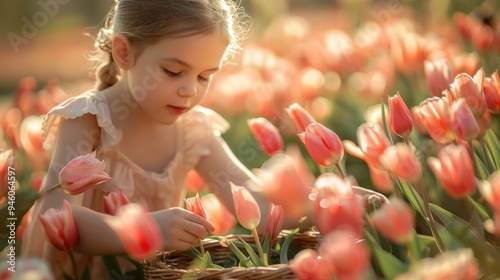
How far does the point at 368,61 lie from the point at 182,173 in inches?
47.0

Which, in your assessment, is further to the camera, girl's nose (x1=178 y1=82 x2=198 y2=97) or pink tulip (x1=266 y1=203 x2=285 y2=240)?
girl's nose (x1=178 y1=82 x2=198 y2=97)

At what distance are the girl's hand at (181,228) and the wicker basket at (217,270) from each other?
39 mm

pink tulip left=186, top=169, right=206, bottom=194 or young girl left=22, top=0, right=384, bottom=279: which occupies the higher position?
young girl left=22, top=0, right=384, bottom=279

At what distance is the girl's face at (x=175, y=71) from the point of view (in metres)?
1.54

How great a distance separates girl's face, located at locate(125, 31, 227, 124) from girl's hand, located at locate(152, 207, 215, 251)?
10.7 inches

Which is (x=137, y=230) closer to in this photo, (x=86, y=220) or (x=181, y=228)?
(x=181, y=228)

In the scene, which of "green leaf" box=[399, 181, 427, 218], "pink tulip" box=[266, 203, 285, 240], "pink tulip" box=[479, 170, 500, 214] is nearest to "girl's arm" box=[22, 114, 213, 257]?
"pink tulip" box=[266, 203, 285, 240]

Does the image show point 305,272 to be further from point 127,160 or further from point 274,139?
point 127,160

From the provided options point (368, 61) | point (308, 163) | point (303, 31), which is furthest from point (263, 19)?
point (308, 163)

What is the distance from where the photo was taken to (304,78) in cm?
243

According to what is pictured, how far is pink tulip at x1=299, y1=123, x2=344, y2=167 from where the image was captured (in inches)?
49.8

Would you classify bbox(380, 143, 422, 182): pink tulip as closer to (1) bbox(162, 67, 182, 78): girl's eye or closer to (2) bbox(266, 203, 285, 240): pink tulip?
(2) bbox(266, 203, 285, 240): pink tulip

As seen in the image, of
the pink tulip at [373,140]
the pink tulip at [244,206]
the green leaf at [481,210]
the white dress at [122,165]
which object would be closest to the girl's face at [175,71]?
the white dress at [122,165]

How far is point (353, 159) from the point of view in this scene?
88.2 inches
